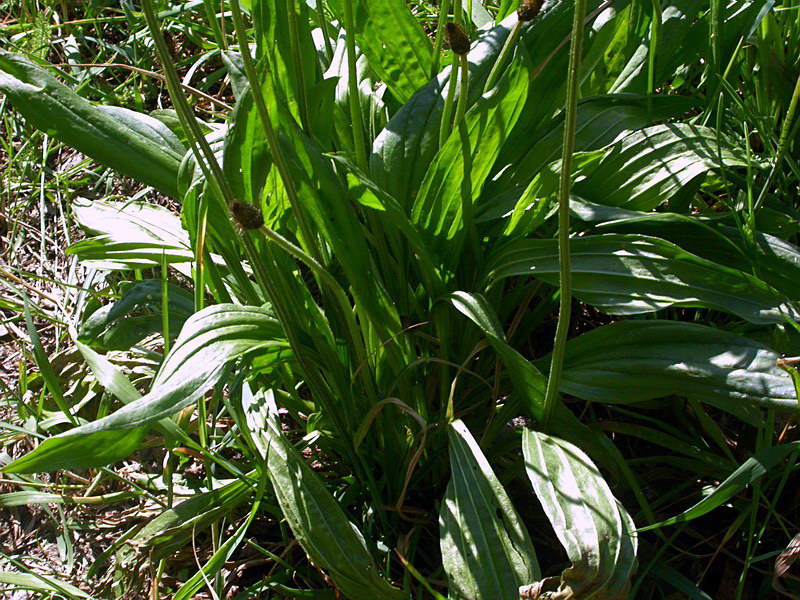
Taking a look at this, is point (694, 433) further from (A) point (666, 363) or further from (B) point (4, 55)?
(B) point (4, 55)

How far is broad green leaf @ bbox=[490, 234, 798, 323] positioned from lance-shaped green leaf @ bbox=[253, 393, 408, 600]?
51cm

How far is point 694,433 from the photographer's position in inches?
58.6

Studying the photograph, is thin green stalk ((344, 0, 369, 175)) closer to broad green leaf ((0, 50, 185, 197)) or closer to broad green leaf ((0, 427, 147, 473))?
broad green leaf ((0, 50, 185, 197))

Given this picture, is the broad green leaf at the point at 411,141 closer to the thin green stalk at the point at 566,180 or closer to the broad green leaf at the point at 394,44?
the broad green leaf at the point at 394,44

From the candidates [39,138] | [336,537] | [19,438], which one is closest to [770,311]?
[336,537]

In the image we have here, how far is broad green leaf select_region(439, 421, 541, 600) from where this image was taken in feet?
3.69

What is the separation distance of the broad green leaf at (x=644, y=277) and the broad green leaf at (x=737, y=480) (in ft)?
0.70

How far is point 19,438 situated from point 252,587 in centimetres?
84

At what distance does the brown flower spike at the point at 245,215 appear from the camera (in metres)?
0.79

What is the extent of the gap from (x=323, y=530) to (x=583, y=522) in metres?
0.40

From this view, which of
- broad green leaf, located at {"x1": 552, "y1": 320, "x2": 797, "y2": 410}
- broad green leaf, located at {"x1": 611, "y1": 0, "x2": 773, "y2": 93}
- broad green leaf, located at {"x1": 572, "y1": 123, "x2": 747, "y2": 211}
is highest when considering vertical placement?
broad green leaf, located at {"x1": 611, "y1": 0, "x2": 773, "y2": 93}

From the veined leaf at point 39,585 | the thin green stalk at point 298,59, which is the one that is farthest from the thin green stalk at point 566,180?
the veined leaf at point 39,585

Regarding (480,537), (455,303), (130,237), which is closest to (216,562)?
(480,537)

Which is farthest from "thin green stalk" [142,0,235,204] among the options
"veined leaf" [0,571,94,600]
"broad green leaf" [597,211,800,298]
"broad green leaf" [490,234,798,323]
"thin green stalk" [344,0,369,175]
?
"veined leaf" [0,571,94,600]
